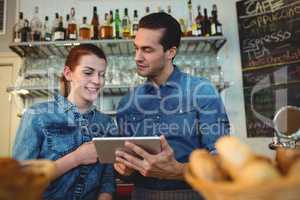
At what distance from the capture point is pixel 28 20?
8.57 ft

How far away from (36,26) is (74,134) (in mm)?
1392

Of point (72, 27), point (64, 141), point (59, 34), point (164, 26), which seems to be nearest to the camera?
point (64, 141)

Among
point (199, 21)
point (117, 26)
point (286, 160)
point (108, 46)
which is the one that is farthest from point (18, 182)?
point (199, 21)

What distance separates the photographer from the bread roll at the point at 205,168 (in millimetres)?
454

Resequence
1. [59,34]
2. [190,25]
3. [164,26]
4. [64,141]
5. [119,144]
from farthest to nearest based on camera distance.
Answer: [190,25] < [59,34] < [164,26] < [64,141] < [119,144]

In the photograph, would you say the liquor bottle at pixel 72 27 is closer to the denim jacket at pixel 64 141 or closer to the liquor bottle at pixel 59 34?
the liquor bottle at pixel 59 34

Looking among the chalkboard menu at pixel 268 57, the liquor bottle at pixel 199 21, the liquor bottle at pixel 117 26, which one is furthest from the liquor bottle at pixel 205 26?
the liquor bottle at pixel 117 26

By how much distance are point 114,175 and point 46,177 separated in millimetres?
964

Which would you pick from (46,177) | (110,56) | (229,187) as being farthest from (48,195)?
(110,56)

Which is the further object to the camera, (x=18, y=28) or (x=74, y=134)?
(x=18, y=28)

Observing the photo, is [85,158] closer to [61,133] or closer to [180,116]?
[61,133]

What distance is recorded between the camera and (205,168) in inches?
18.0

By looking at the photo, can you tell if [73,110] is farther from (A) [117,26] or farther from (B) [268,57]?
(B) [268,57]

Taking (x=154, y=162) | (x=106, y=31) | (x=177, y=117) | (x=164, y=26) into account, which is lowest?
(x=154, y=162)
